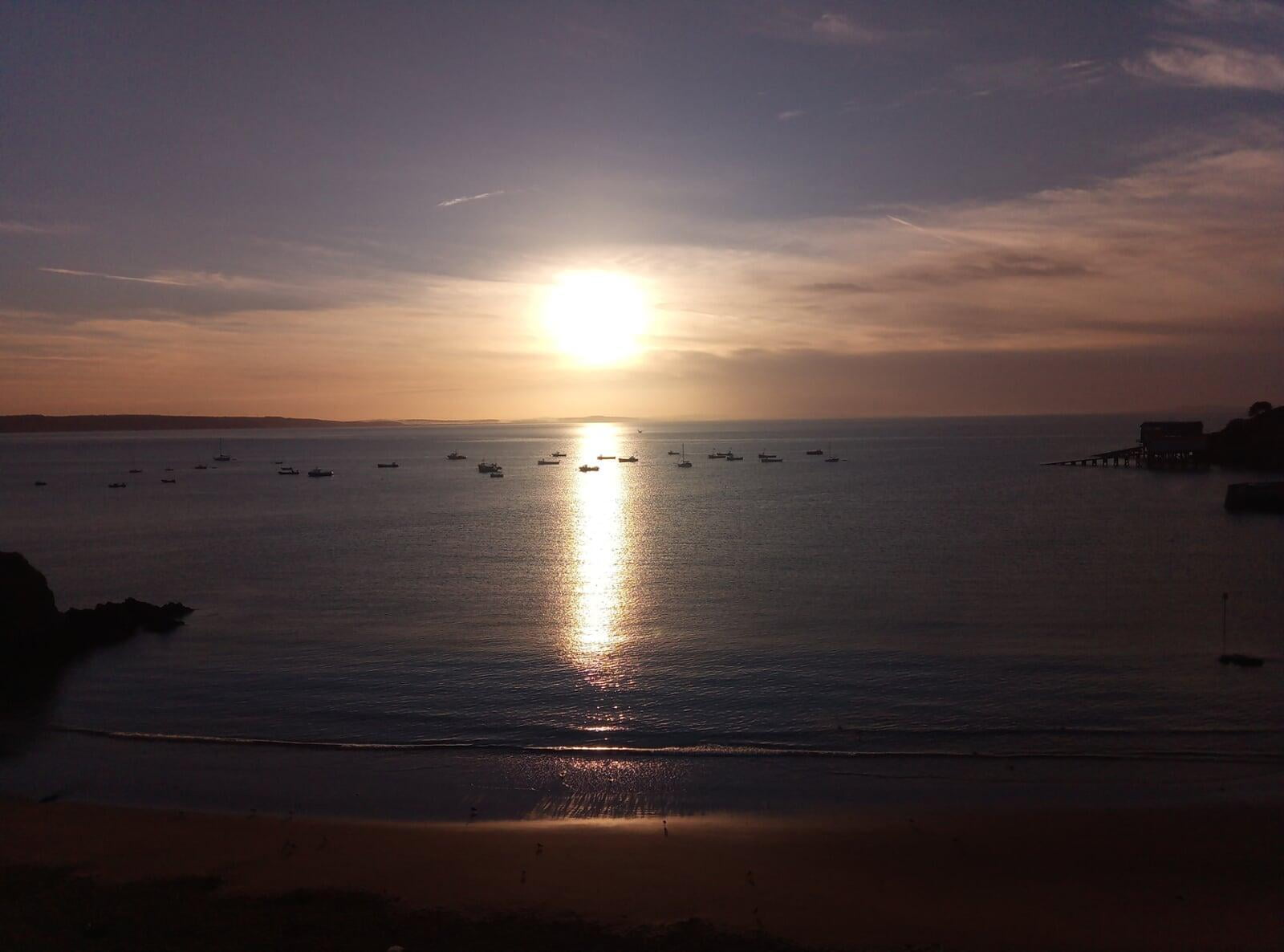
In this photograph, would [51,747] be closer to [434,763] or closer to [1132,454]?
[434,763]

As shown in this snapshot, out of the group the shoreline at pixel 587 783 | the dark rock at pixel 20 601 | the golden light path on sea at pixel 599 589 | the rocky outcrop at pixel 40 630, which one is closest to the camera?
the shoreline at pixel 587 783

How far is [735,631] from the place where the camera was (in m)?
35.0

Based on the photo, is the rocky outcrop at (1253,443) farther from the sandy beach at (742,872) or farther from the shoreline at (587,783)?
the sandy beach at (742,872)

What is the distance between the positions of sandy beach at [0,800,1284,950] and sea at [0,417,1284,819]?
57.6 inches

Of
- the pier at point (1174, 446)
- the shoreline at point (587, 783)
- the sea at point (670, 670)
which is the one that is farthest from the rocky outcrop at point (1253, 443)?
the shoreline at point (587, 783)

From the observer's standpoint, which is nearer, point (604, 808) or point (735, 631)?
point (604, 808)

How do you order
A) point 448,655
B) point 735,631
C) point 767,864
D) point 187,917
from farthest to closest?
1. point 735,631
2. point 448,655
3. point 767,864
4. point 187,917

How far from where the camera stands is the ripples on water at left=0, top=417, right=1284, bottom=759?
78.7ft

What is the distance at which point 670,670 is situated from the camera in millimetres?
29547

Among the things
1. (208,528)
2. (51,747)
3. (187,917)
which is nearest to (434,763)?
(187,917)

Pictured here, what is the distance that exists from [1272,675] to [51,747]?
116 ft

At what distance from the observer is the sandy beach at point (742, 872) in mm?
12828

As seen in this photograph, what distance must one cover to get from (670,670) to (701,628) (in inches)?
262

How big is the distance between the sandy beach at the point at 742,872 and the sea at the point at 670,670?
1.46 meters
